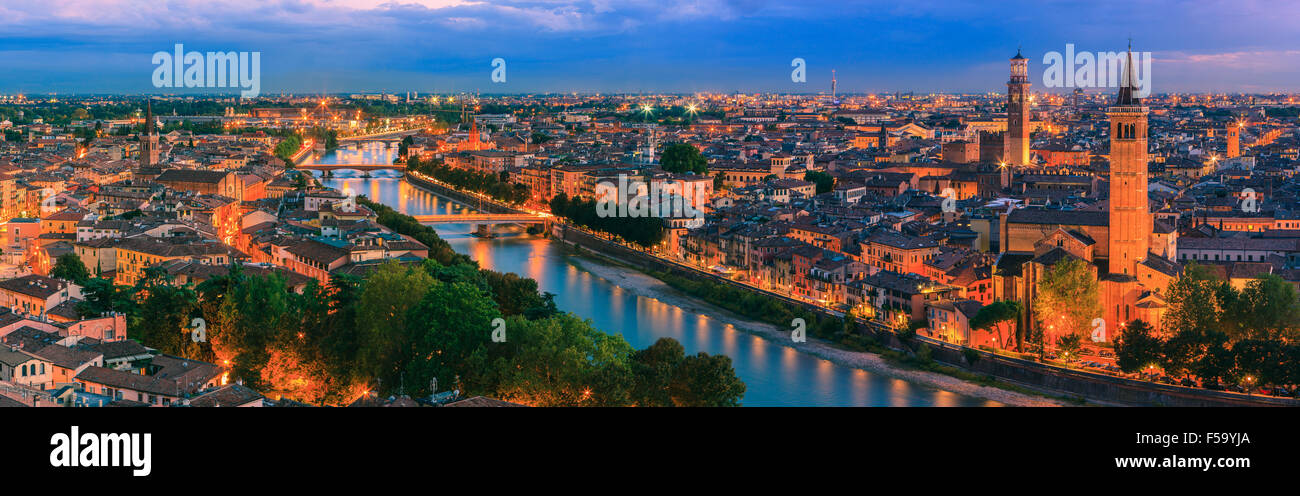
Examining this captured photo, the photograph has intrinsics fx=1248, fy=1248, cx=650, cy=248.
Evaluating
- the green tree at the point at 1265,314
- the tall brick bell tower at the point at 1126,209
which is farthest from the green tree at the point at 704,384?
the tall brick bell tower at the point at 1126,209

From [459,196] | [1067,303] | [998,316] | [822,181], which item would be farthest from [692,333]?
[459,196]

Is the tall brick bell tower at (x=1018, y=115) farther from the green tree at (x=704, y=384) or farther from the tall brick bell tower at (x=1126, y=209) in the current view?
the green tree at (x=704, y=384)

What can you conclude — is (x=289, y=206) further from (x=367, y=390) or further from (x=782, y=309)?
(x=367, y=390)

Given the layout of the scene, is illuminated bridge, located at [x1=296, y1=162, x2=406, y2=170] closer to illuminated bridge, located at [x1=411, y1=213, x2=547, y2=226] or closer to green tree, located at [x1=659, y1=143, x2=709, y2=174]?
green tree, located at [x1=659, y1=143, x2=709, y2=174]

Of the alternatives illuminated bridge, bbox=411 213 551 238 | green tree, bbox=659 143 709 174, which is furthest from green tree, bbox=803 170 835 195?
illuminated bridge, bbox=411 213 551 238
